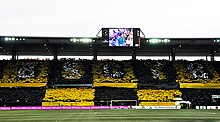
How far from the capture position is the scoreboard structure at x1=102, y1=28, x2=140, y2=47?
207 ft

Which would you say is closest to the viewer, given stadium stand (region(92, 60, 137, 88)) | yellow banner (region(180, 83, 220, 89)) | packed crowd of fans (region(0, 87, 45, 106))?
packed crowd of fans (region(0, 87, 45, 106))

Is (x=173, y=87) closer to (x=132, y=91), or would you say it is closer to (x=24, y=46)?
(x=132, y=91)

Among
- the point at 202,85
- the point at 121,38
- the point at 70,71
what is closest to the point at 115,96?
the point at 121,38

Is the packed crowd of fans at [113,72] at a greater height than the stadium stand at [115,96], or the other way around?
the packed crowd of fans at [113,72]

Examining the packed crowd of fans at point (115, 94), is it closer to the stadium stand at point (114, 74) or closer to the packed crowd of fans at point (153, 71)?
the stadium stand at point (114, 74)

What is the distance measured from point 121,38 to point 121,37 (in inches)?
6.7

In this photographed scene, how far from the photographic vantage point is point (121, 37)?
6344cm

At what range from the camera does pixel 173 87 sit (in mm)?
67250

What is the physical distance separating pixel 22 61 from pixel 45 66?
515cm

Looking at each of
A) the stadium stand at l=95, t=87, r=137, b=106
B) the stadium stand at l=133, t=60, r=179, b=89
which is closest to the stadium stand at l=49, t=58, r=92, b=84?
the stadium stand at l=95, t=87, r=137, b=106

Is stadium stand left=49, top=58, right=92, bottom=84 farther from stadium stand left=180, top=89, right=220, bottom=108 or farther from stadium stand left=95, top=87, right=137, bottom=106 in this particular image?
stadium stand left=180, top=89, right=220, bottom=108

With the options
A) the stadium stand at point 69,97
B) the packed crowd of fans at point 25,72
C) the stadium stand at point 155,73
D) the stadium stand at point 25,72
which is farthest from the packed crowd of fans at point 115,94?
the packed crowd of fans at point 25,72

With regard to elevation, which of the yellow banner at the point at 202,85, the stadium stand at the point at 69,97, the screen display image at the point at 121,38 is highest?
the screen display image at the point at 121,38

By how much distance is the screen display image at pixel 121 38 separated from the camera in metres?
63.1
